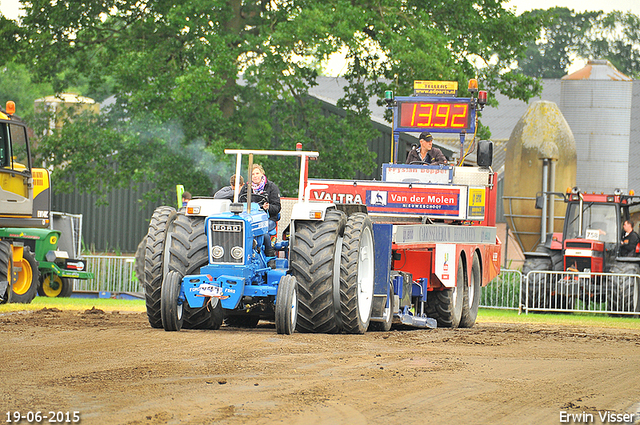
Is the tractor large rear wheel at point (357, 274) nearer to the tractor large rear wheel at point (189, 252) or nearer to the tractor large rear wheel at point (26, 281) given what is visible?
the tractor large rear wheel at point (189, 252)

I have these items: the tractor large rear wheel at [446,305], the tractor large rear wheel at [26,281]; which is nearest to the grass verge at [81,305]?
the tractor large rear wheel at [26,281]

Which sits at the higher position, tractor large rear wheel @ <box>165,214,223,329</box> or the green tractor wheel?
tractor large rear wheel @ <box>165,214,223,329</box>

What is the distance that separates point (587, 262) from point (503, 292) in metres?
1.97

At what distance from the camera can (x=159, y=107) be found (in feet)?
77.1

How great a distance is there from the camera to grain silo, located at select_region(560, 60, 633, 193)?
2944cm

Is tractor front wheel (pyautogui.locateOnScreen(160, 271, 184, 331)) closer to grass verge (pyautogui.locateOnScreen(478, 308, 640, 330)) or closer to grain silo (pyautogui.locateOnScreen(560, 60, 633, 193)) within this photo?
grass verge (pyautogui.locateOnScreen(478, 308, 640, 330))

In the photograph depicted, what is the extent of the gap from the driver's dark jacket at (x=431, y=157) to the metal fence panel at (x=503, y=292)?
6.83 m

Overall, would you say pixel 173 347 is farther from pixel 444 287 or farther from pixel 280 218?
pixel 444 287

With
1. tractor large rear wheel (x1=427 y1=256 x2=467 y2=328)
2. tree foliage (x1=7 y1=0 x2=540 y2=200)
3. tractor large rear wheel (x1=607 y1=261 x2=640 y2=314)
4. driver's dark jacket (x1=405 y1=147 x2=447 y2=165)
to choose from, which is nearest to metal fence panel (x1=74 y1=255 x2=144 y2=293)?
tree foliage (x1=7 y1=0 x2=540 y2=200)

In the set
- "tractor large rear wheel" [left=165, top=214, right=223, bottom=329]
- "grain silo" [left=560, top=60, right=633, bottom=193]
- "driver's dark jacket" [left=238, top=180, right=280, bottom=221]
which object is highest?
"grain silo" [left=560, top=60, right=633, bottom=193]

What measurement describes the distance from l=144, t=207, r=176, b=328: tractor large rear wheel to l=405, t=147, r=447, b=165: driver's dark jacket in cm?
541

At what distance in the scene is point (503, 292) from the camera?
2112 cm

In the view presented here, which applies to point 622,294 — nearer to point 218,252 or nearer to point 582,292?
point 582,292

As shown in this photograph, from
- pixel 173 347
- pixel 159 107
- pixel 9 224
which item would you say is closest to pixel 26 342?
pixel 173 347
